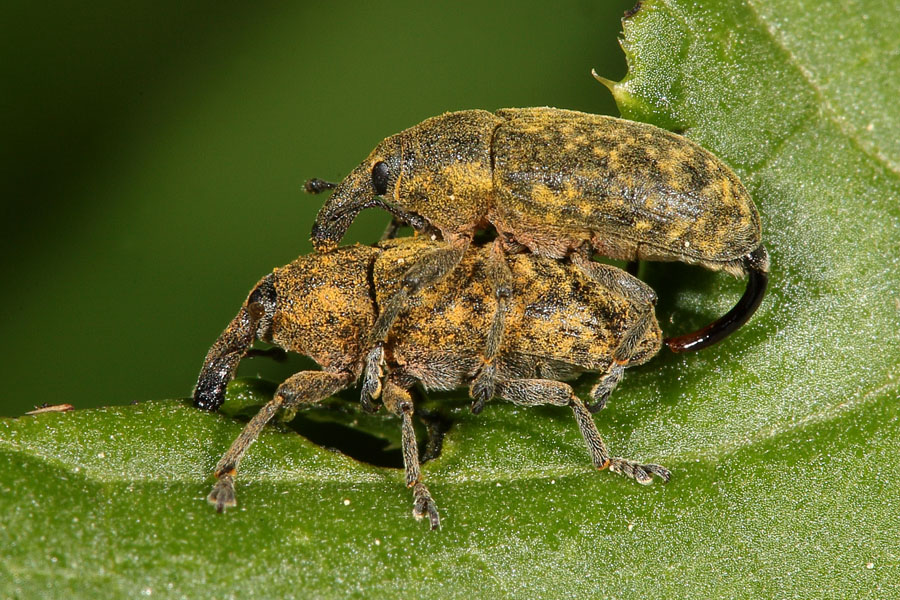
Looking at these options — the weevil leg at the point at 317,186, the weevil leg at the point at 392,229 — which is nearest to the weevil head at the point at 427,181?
the weevil leg at the point at 392,229

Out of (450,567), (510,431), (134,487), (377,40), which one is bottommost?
(134,487)

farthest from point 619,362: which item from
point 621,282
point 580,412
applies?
point 621,282

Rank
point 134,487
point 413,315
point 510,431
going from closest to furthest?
point 134,487 → point 510,431 → point 413,315

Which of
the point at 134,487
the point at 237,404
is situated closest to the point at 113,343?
the point at 237,404

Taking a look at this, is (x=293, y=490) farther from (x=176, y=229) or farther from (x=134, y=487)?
(x=176, y=229)

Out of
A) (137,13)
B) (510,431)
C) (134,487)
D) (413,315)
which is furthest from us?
(137,13)

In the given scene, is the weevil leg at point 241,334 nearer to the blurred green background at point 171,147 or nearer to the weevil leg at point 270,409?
the weevil leg at point 270,409

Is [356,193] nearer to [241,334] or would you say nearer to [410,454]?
[241,334]
